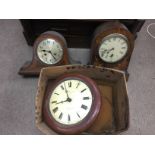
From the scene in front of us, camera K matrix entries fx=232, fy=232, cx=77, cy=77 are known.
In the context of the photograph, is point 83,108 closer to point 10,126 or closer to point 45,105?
point 45,105

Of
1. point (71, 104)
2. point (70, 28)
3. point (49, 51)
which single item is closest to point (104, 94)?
point (71, 104)

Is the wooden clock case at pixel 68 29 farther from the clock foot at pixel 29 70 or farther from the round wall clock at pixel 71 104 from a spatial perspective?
the round wall clock at pixel 71 104

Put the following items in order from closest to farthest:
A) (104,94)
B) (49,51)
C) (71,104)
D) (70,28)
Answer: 1. (71,104)
2. (104,94)
3. (49,51)
4. (70,28)

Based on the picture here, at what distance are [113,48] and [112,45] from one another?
2 cm

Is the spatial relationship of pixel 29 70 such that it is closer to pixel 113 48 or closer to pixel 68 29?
pixel 68 29

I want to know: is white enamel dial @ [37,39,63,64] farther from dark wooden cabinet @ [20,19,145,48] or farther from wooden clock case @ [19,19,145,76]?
dark wooden cabinet @ [20,19,145,48]

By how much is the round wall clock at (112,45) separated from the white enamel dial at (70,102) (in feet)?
0.82

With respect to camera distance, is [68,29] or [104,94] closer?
[104,94]

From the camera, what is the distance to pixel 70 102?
0.86 m

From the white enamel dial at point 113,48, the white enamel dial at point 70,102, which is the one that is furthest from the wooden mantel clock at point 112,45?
the white enamel dial at point 70,102

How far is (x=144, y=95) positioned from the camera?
1.17m

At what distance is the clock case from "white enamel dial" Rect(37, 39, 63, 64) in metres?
0.15

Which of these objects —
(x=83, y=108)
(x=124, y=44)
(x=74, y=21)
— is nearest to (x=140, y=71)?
(x=124, y=44)

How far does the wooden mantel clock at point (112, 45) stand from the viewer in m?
1.01
